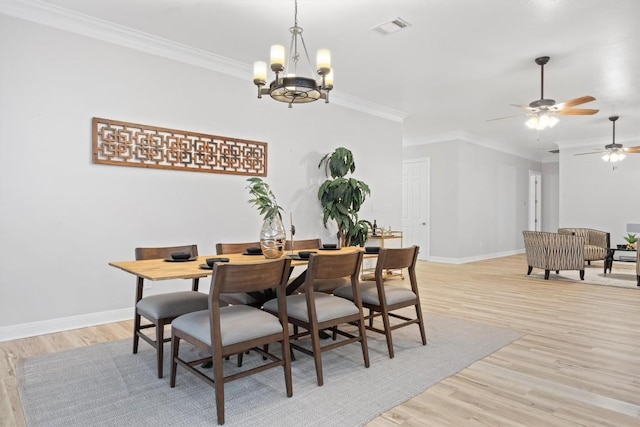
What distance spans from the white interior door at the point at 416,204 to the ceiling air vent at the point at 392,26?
5415 millimetres

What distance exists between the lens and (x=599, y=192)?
8750 mm

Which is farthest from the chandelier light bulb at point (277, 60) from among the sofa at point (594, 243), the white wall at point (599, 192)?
the white wall at point (599, 192)

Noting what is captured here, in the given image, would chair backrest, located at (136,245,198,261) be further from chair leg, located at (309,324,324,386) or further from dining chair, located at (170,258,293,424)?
chair leg, located at (309,324,324,386)

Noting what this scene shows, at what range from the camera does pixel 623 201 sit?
845cm

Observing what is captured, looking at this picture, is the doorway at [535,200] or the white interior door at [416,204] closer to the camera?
the white interior door at [416,204]

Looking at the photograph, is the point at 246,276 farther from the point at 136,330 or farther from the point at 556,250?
the point at 556,250

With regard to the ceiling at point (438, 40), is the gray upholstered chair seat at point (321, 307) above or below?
below

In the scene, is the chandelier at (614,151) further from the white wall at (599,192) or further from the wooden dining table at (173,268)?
the wooden dining table at (173,268)

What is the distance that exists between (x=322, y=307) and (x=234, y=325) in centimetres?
66

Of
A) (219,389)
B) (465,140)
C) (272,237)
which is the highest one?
(465,140)

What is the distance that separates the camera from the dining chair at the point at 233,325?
1998 mm

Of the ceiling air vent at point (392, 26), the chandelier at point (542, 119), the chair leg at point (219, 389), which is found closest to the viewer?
the chair leg at point (219, 389)

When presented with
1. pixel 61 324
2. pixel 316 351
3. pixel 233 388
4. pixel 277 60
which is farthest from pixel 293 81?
pixel 61 324

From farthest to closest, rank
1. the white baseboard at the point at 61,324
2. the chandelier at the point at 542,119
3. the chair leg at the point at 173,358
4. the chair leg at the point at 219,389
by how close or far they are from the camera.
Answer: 1. the chandelier at the point at 542,119
2. the white baseboard at the point at 61,324
3. the chair leg at the point at 173,358
4. the chair leg at the point at 219,389
